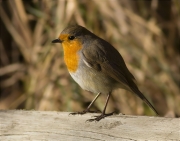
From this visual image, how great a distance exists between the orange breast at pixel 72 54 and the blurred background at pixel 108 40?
1.25 meters

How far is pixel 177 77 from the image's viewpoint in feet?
16.4

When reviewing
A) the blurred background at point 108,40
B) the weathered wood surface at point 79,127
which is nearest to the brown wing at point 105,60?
the weathered wood surface at point 79,127

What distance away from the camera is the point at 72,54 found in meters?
3.44

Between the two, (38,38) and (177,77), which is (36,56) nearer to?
(38,38)

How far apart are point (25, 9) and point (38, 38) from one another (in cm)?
38

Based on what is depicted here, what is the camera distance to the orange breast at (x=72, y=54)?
11.1 ft

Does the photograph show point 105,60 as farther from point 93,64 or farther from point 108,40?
point 108,40

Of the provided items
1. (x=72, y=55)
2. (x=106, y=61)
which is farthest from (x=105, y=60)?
(x=72, y=55)

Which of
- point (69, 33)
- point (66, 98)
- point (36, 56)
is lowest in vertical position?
point (66, 98)

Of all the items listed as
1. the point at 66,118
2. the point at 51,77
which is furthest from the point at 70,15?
the point at 66,118

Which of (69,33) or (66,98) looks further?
(66,98)

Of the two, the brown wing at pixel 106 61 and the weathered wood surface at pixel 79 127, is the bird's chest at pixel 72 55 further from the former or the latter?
the weathered wood surface at pixel 79 127

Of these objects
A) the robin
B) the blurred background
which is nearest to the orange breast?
the robin

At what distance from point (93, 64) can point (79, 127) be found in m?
0.81
